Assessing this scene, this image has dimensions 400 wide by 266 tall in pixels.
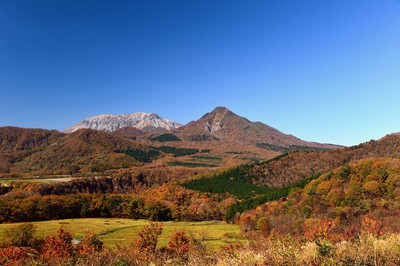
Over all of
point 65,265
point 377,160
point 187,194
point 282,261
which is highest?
point 377,160

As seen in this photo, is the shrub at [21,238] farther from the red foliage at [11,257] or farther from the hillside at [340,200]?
the hillside at [340,200]

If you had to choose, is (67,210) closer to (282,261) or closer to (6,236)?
(6,236)

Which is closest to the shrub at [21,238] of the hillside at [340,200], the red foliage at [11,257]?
the red foliage at [11,257]

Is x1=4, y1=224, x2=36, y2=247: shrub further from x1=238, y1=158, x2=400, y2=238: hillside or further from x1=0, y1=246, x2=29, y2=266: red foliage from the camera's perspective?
x1=238, y1=158, x2=400, y2=238: hillside

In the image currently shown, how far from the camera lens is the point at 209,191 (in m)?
178

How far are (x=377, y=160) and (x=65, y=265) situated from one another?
358 ft

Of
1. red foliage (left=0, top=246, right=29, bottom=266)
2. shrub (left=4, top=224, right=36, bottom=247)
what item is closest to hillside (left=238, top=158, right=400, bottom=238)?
shrub (left=4, top=224, right=36, bottom=247)

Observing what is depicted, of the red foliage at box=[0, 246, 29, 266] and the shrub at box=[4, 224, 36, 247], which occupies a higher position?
the red foliage at box=[0, 246, 29, 266]

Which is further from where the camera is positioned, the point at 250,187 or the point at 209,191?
the point at 250,187

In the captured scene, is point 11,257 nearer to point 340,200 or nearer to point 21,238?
point 21,238

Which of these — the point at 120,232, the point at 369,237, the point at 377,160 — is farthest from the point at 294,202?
the point at 369,237

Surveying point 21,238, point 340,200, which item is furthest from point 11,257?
point 340,200

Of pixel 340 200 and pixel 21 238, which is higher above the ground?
pixel 340 200

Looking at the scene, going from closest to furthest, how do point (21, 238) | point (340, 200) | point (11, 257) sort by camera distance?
point (11, 257)
point (21, 238)
point (340, 200)
